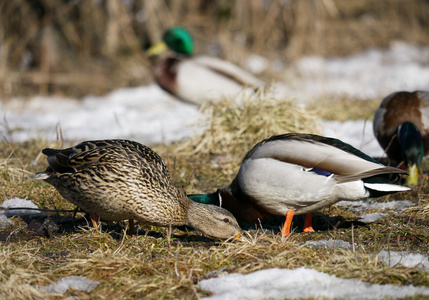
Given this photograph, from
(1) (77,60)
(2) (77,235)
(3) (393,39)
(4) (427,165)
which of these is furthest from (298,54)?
(2) (77,235)

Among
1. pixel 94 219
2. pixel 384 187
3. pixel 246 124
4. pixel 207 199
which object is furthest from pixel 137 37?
pixel 384 187

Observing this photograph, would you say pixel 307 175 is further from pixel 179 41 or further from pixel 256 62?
pixel 256 62

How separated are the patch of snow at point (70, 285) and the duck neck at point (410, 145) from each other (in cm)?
313

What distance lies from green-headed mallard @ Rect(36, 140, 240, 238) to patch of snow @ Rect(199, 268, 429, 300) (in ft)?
2.67

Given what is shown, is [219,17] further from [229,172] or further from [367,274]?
[367,274]

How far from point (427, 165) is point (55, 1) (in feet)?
27.2

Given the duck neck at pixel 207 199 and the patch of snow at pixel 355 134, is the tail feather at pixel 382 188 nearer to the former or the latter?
the duck neck at pixel 207 199

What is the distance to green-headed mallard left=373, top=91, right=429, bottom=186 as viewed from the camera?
507 centimetres

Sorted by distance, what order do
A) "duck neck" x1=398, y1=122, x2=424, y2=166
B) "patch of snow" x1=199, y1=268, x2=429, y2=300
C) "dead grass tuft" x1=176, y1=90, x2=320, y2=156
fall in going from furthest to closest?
"dead grass tuft" x1=176, y1=90, x2=320, y2=156 < "duck neck" x1=398, y1=122, x2=424, y2=166 < "patch of snow" x1=199, y1=268, x2=429, y2=300

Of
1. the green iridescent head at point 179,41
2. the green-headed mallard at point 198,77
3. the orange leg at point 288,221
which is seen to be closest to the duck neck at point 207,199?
the orange leg at point 288,221

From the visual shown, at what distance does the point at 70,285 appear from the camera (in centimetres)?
270

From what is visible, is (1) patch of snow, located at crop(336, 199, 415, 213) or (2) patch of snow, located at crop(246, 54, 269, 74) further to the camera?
(2) patch of snow, located at crop(246, 54, 269, 74)

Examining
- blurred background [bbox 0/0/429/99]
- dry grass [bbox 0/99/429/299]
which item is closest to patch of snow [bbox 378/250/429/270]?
dry grass [bbox 0/99/429/299]

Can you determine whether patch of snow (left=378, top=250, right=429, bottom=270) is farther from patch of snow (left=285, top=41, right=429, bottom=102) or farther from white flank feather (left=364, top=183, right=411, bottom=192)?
patch of snow (left=285, top=41, right=429, bottom=102)
